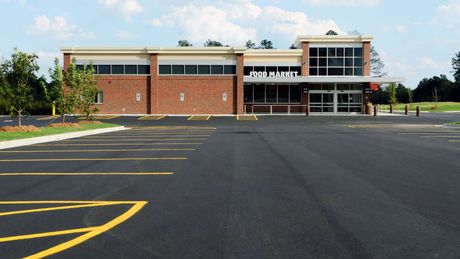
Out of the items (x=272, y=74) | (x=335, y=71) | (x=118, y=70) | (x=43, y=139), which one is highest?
(x=118, y=70)

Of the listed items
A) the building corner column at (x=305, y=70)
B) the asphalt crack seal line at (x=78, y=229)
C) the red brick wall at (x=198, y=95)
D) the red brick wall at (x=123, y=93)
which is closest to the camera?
the asphalt crack seal line at (x=78, y=229)

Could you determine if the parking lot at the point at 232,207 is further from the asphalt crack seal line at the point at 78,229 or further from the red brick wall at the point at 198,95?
the red brick wall at the point at 198,95

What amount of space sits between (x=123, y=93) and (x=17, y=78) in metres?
25.5

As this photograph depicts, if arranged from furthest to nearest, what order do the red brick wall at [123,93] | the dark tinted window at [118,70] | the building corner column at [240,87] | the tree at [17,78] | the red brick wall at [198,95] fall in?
1. the dark tinted window at [118,70]
2. the red brick wall at [123,93]
3. the red brick wall at [198,95]
4. the building corner column at [240,87]
5. the tree at [17,78]

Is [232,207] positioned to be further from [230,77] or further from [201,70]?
[201,70]

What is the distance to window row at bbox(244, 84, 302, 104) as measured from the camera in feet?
163

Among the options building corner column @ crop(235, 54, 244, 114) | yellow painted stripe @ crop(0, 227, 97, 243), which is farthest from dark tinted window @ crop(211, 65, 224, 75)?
yellow painted stripe @ crop(0, 227, 97, 243)

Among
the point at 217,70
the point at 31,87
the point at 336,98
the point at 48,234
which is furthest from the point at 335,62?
the point at 48,234

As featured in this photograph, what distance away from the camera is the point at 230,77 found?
1925 inches

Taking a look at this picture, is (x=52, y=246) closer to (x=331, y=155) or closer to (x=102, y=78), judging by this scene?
(x=331, y=155)

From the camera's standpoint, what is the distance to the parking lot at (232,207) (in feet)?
16.3

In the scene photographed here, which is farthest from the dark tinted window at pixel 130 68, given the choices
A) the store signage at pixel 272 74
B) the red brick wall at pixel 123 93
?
the store signage at pixel 272 74

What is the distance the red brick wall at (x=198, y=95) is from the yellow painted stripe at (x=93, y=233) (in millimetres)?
41817

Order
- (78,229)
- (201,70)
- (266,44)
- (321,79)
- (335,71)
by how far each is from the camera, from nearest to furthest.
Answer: (78,229) < (321,79) < (201,70) < (335,71) < (266,44)
